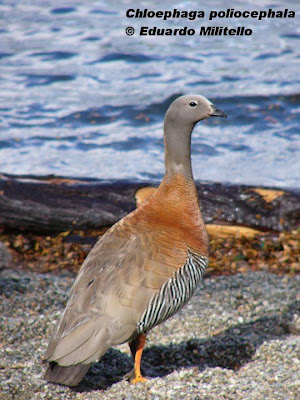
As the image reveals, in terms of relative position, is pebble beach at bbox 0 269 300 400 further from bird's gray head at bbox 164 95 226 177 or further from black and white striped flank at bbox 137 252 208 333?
bird's gray head at bbox 164 95 226 177

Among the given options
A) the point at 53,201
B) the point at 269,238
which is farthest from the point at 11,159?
the point at 269,238

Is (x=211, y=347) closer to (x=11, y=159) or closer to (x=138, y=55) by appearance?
(x=11, y=159)

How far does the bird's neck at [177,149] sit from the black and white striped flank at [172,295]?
28.4 inches

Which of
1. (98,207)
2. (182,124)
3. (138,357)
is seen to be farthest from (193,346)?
(98,207)

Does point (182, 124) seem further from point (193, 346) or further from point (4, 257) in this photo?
point (4, 257)

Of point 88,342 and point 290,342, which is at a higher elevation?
point 88,342

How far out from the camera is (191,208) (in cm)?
466

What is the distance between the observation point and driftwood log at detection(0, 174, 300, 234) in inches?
265

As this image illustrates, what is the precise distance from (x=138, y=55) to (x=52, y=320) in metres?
9.41

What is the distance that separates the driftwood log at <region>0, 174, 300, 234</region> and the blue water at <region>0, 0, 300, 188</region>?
162 centimetres

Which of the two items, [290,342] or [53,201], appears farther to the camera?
[53,201]

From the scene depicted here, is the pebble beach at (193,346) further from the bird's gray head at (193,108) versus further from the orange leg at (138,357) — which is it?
the bird's gray head at (193,108)

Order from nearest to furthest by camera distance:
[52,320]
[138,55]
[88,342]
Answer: [88,342]
[52,320]
[138,55]

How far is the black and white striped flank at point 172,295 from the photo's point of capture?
4.14 meters
